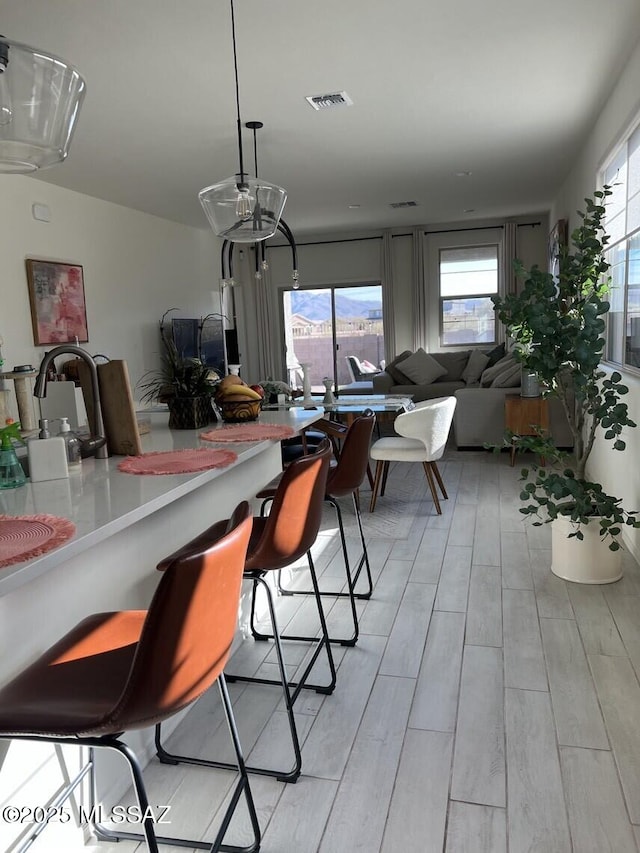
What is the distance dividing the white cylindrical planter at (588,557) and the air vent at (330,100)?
9.00 feet

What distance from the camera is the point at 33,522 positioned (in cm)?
142

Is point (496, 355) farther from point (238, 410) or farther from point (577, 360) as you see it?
point (238, 410)

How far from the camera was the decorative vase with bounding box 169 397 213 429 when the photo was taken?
109 inches

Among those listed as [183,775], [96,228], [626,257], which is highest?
[96,228]

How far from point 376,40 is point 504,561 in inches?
107

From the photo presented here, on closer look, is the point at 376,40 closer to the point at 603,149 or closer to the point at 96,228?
the point at 603,149

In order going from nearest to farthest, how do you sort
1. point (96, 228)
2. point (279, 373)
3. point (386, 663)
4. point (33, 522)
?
1. point (33, 522)
2. point (386, 663)
3. point (96, 228)
4. point (279, 373)

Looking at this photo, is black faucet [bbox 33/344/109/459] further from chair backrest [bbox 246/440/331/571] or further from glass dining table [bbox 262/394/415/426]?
glass dining table [bbox 262/394/415/426]

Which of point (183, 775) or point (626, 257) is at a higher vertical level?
point (626, 257)

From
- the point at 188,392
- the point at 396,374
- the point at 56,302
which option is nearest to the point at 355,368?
the point at 396,374

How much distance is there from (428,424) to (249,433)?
2.00m

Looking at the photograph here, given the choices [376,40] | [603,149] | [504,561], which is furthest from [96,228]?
[504,561]

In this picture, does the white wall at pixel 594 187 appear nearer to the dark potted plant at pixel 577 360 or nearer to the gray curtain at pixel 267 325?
the dark potted plant at pixel 577 360

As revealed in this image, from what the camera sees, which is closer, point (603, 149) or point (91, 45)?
point (91, 45)
